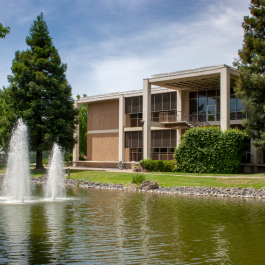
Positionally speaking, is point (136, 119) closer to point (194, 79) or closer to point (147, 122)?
point (147, 122)

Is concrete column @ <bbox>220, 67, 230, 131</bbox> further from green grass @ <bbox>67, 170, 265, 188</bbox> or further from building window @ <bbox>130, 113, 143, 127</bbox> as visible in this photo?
building window @ <bbox>130, 113, 143, 127</bbox>

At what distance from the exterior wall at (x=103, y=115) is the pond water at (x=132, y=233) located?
2919cm

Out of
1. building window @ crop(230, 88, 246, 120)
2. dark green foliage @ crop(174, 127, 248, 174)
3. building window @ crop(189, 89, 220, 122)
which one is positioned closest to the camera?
dark green foliage @ crop(174, 127, 248, 174)

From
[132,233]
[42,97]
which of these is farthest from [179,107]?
[132,233]

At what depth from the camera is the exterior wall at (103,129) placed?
44000 millimetres

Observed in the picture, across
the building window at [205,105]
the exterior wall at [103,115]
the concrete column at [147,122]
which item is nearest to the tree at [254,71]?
the building window at [205,105]

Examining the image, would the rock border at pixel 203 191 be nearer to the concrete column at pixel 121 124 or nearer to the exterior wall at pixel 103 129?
the concrete column at pixel 121 124

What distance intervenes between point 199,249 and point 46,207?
26.7ft

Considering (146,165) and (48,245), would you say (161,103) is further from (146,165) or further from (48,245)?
(48,245)

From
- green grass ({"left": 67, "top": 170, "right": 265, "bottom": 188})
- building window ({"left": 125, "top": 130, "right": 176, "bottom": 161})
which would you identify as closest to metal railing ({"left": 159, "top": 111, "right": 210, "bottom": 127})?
building window ({"left": 125, "top": 130, "right": 176, "bottom": 161})

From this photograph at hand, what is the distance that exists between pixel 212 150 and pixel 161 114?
506 inches

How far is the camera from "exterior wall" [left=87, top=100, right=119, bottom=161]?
44000 millimetres

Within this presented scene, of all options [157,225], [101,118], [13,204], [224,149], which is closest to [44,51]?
[101,118]

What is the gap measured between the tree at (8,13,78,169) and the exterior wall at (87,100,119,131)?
9.57 m
